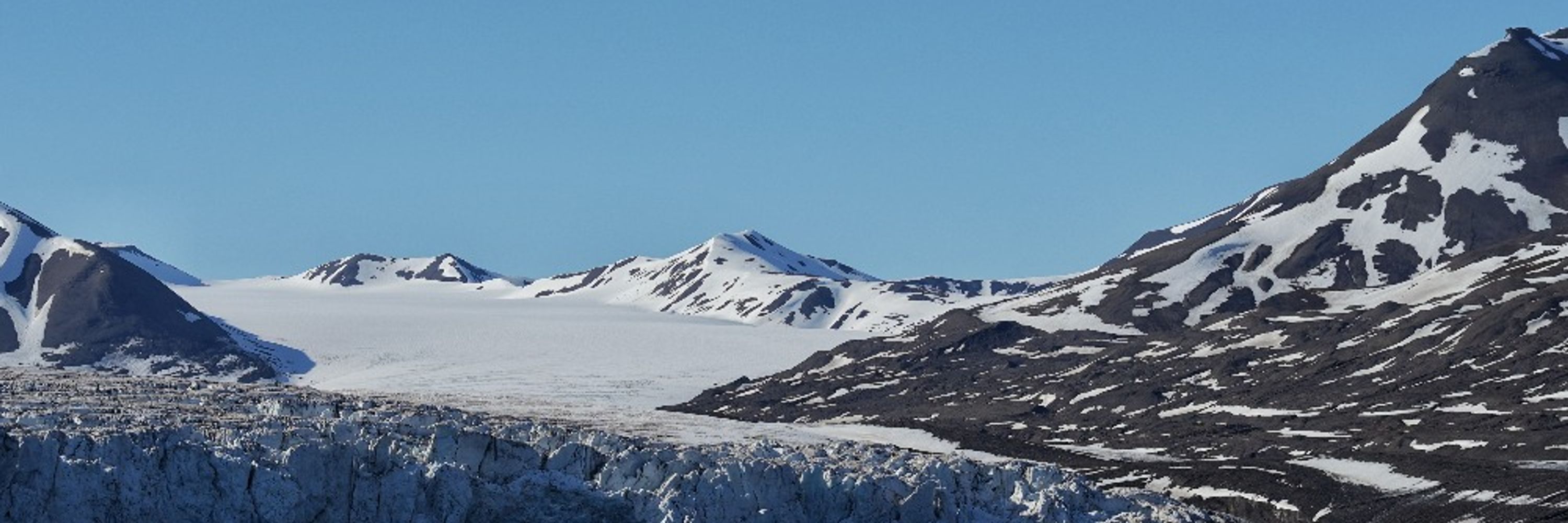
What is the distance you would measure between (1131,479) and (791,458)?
52.5 meters

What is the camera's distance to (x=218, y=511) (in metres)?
94.2

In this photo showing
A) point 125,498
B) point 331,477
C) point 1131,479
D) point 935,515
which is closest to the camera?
point 125,498

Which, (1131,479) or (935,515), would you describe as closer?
(935,515)

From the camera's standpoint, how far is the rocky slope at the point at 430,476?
306 feet

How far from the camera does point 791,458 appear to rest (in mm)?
121688

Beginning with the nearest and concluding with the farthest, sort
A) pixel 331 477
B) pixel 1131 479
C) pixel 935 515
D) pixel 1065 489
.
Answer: pixel 331 477
pixel 935 515
pixel 1065 489
pixel 1131 479

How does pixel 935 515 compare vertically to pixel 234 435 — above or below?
below

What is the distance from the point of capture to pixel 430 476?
9988cm

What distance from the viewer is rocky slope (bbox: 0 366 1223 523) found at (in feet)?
306

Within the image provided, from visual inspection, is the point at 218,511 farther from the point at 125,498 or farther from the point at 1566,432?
the point at 1566,432

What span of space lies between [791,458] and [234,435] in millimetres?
33816

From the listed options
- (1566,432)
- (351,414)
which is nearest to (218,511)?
(351,414)

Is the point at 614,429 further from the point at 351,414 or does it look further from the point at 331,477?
the point at 331,477

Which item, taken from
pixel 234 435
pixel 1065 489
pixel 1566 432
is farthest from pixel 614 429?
pixel 1566 432
